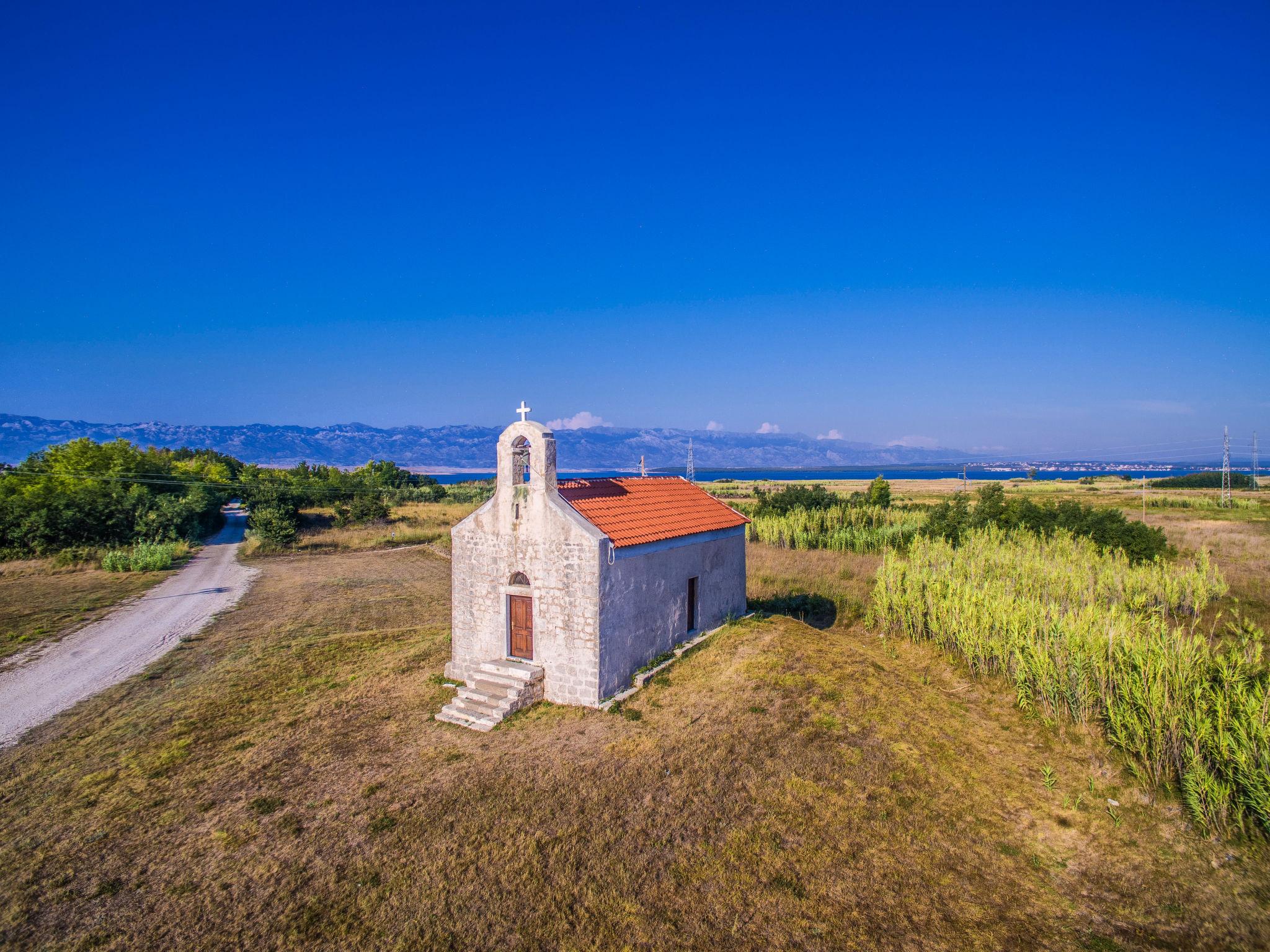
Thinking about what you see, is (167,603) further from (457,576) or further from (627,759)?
(627,759)

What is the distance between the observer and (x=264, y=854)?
882cm

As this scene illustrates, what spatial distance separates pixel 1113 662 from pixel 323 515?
180 feet

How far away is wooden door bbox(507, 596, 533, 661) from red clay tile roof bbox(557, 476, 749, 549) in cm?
247

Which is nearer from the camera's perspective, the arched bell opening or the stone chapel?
the stone chapel

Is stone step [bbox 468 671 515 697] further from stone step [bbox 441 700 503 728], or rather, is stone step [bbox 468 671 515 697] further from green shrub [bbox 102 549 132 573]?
green shrub [bbox 102 549 132 573]

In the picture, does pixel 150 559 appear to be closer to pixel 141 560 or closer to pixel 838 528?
pixel 141 560

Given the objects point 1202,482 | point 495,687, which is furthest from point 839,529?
point 1202,482

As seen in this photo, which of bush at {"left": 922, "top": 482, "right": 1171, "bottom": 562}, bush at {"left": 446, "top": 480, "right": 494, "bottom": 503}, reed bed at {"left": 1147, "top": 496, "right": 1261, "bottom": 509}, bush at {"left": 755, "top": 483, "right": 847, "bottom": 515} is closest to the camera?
bush at {"left": 922, "top": 482, "right": 1171, "bottom": 562}

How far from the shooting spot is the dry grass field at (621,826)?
7469mm

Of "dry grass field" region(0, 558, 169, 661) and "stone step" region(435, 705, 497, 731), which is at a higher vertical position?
"stone step" region(435, 705, 497, 731)

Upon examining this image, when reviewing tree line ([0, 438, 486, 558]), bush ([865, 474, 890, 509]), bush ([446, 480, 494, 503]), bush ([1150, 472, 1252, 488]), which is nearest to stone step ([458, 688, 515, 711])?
tree line ([0, 438, 486, 558])

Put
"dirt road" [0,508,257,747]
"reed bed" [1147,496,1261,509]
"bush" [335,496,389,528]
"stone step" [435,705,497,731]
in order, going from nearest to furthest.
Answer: "stone step" [435,705,497,731], "dirt road" [0,508,257,747], "bush" [335,496,389,528], "reed bed" [1147,496,1261,509]

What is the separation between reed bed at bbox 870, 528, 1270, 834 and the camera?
907 cm

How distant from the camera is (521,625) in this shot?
14.2 meters
